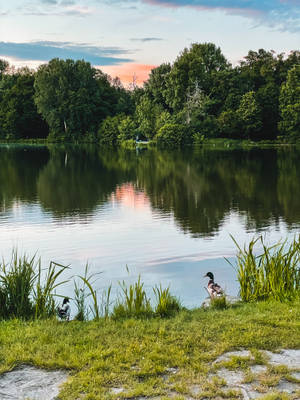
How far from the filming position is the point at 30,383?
4.80 m

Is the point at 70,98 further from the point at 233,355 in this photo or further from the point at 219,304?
the point at 233,355

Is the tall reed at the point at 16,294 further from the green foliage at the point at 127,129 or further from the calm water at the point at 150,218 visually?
the green foliage at the point at 127,129

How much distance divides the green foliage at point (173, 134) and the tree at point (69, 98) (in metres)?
19.0

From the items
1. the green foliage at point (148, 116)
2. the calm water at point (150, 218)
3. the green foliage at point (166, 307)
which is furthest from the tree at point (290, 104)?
the green foliage at point (166, 307)

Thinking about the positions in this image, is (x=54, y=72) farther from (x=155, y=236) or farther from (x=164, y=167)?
(x=155, y=236)

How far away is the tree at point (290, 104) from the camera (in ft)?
228

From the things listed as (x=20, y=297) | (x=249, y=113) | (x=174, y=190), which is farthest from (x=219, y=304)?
(x=249, y=113)

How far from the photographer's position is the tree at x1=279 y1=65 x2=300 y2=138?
69.5 metres

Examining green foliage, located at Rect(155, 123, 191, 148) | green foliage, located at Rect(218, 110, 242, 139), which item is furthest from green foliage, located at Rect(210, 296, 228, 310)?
green foliage, located at Rect(218, 110, 242, 139)

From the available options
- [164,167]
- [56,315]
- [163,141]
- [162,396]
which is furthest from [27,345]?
[163,141]

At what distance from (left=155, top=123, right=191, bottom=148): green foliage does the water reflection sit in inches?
1118

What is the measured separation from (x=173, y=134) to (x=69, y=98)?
22071mm

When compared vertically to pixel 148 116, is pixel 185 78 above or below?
above

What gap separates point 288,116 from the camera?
7044 centimetres
